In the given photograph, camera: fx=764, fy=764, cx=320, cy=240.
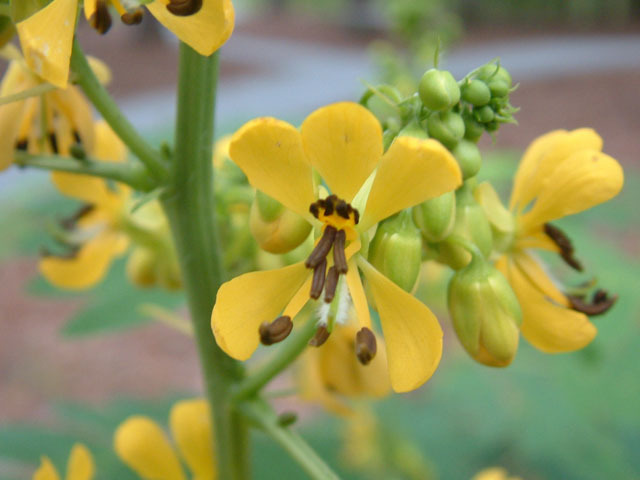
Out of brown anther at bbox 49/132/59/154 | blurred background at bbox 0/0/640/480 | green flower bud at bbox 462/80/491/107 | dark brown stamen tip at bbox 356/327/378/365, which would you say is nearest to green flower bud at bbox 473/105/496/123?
green flower bud at bbox 462/80/491/107

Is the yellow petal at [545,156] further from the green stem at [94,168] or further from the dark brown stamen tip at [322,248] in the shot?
the green stem at [94,168]

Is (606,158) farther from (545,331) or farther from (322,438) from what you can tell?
(322,438)

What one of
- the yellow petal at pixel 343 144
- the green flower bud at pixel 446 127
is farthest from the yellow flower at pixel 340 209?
the green flower bud at pixel 446 127

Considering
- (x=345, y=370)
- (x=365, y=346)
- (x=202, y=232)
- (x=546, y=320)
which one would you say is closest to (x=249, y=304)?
(x=365, y=346)

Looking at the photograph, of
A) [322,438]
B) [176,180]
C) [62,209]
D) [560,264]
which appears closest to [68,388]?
[62,209]

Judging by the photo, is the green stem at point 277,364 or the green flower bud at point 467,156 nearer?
the green flower bud at point 467,156

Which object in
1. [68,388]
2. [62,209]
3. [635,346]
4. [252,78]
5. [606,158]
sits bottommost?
[68,388]

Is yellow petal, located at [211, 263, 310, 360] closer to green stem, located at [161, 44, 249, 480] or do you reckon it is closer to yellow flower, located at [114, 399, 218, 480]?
green stem, located at [161, 44, 249, 480]
